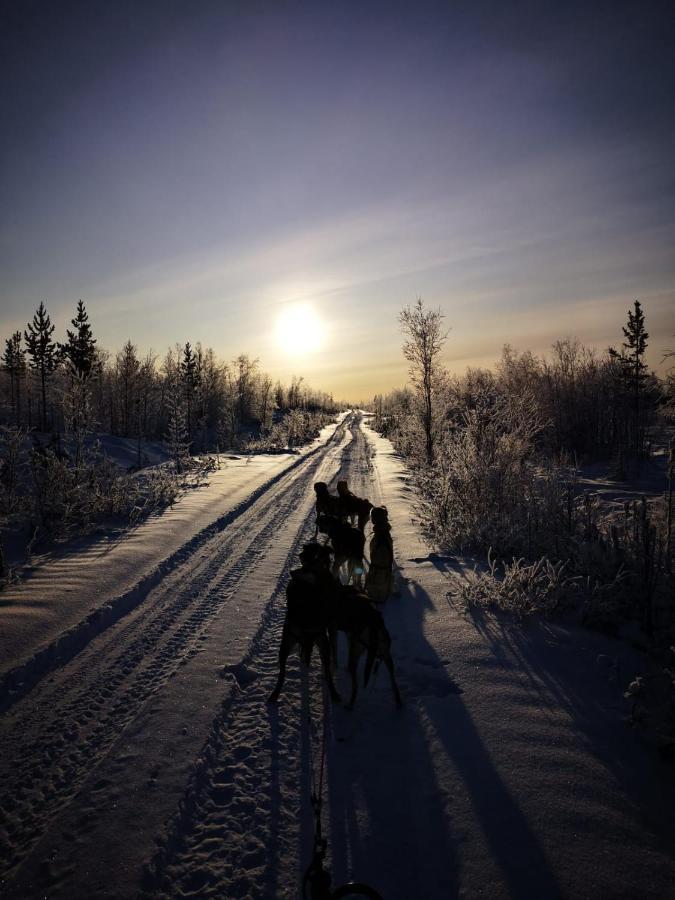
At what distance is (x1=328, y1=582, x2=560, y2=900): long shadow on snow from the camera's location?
2.23 m

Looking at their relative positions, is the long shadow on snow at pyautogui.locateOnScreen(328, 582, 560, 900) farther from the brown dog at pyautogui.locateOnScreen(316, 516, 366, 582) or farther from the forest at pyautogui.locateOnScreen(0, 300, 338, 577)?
the forest at pyautogui.locateOnScreen(0, 300, 338, 577)

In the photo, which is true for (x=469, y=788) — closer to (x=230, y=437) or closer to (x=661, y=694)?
(x=661, y=694)

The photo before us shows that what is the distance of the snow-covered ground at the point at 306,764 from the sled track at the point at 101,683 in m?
0.02

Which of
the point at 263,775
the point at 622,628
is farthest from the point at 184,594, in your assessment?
the point at 622,628

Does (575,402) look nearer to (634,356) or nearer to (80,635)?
(634,356)

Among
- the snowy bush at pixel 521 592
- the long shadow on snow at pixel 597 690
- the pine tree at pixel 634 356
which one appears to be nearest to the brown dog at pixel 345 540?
the snowy bush at pixel 521 592

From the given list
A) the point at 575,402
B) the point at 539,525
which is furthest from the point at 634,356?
the point at 539,525

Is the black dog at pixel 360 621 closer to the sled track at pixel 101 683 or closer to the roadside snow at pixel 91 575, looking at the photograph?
the sled track at pixel 101 683

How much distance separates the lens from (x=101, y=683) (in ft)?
12.7

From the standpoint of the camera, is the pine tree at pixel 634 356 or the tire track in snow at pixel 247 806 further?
the pine tree at pixel 634 356

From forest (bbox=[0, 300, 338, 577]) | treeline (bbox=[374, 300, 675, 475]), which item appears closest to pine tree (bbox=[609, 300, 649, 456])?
treeline (bbox=[374, 300, 675, 475])

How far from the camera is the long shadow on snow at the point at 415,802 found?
223 centimetres

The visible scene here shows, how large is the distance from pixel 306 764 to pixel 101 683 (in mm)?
2173

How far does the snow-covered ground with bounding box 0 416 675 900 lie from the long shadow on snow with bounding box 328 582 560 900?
1 centimetres
